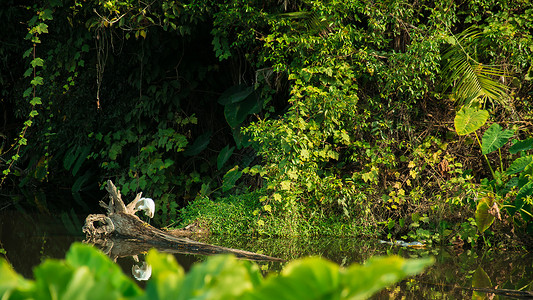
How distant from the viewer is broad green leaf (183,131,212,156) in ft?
25.7

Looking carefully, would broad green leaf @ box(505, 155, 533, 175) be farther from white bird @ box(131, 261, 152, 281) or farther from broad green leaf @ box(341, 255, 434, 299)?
broad green leaf @ box(341, 255, 434, 299)

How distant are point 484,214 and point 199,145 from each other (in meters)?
3.91

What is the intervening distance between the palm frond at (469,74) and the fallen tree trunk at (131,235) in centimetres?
317

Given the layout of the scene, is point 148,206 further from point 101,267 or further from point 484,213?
point 101,267

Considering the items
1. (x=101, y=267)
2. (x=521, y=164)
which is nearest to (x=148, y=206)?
(x=521, y=164)

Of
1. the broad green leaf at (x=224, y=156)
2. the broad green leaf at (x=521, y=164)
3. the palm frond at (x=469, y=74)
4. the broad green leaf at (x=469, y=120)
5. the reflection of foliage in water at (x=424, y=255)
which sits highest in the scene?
the palm frond at (x=469, y=74)

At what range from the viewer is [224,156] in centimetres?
759

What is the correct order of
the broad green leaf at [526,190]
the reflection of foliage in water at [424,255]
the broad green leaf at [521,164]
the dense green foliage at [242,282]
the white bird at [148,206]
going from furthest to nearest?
the white bird at [148,206], the broad green leaf at [521,164], the broad green leaf at [526,190], the reflection of foliage in water at [424,255], the dense green foliage at [242,282]

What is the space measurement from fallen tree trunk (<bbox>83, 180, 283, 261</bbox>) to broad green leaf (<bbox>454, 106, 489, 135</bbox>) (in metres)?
2.69

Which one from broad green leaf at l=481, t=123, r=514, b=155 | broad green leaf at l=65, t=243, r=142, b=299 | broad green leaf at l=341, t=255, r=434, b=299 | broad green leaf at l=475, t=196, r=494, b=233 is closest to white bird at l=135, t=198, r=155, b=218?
broad green leaf at l=475, t=196, r=494, b=233

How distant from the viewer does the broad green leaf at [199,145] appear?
7836mm

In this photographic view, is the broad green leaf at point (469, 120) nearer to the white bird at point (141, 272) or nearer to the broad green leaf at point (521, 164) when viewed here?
the broad green leaf at point (521, 164)

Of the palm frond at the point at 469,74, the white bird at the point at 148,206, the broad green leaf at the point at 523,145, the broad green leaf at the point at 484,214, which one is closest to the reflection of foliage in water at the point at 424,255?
the broad green leaf at the point at 484,214

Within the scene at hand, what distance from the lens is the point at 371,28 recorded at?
6.43 meters
